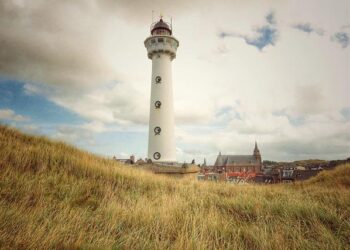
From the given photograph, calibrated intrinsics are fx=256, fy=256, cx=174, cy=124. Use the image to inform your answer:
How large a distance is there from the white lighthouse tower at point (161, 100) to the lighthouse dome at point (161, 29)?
0.91 ft

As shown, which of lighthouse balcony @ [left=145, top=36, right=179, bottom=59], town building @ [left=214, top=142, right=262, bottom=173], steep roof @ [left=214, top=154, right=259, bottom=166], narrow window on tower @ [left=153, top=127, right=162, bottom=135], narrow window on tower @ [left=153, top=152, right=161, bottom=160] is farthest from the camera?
steep roof @ [left=214, top=154, right=259, bottom=166]

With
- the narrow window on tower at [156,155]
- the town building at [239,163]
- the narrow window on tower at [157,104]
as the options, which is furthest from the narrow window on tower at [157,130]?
the town building at [239,163]

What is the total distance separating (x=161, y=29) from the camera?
23.3 m

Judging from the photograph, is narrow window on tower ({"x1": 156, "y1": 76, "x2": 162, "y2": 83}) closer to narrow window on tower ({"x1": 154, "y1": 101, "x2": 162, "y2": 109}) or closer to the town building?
narrow window on tower ({"x1": 154, "y1": 101, "x2": 162, "y2": 109})

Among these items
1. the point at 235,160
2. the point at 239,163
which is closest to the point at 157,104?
the point at 239,163

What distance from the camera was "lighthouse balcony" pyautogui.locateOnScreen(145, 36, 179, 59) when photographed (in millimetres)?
22094

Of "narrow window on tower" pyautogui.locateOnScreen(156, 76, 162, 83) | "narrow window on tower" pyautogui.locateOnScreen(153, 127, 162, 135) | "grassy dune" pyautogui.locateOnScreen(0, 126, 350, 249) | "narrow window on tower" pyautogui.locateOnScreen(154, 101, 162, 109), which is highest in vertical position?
"narrow window on tower" pyautogui.locateOnScreen(156, 76, 162, 83)

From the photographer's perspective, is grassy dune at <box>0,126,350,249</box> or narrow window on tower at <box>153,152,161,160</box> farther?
narrow window on tower at <box>153,152,161,160</box>

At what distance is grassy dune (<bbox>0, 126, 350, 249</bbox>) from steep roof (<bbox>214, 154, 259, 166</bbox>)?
84049 mm

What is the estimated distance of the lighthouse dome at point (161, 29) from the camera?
23.2 metres

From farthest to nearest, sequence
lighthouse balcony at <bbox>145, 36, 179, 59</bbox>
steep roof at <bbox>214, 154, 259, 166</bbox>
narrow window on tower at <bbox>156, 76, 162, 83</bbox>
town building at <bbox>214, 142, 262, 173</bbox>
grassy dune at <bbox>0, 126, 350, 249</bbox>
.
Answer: steep roof at <bbox>214, 154, 259, 166</bbox>
town building at <bbox>214, 142, 262, 173</bbox>
lighthouse balcony at <bbox>145, 36, 179, 59</bbox>
narrow window on tower at <bbox>156, 76, 162, 83</bbox>
grassy dune at <bbox>0, 126, 350, 249</bbox>

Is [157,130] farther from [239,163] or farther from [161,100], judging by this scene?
[239,163]

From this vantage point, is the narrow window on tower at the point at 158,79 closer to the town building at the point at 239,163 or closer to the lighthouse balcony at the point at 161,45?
the lighthouse balcony at the point at 161,45

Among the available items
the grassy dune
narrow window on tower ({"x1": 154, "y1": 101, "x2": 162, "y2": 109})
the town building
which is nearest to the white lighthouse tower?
narrow window on tower ({"x1": 154, "y1": 101, "x2": 162, "y2": 109})
